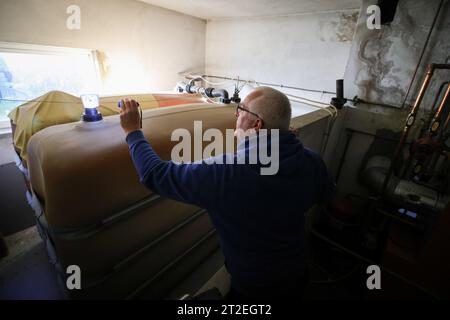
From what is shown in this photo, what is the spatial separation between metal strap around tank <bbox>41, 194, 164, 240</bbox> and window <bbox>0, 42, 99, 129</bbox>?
1.75 metres

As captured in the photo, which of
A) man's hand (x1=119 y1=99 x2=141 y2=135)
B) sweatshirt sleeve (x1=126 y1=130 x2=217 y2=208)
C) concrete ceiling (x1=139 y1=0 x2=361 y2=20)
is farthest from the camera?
concrete ceiling (x1=139 y1=0 x2=361 y2=20)

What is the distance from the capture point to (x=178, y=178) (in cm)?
77

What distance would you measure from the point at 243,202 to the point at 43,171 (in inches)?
27.0

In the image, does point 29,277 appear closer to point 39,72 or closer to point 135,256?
point 135,256

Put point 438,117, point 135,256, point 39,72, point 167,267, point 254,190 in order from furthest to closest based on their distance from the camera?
point 39,72, point 438,117, point 167,267, point 135,256, point 254,190

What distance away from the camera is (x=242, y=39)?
3408 mm

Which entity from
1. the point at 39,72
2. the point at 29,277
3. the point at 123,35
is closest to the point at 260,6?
the point at 123,35

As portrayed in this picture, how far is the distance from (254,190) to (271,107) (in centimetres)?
33

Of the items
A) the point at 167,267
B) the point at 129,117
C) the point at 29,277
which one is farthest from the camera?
the point at 29,277

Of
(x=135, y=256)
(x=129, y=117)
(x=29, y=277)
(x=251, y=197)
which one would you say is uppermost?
(x=129, y=117)

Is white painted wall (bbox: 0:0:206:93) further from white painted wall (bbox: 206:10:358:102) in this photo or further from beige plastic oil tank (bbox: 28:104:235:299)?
beige plastic oil tank (bbox: 28:104:235:299)

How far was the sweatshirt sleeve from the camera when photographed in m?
0.75

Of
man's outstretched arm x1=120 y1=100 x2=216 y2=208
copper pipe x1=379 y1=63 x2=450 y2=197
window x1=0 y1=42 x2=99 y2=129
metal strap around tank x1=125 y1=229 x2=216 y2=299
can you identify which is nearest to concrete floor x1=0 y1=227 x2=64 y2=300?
metal strap around tank x1=125 y1=229 x2=216 y2=299
